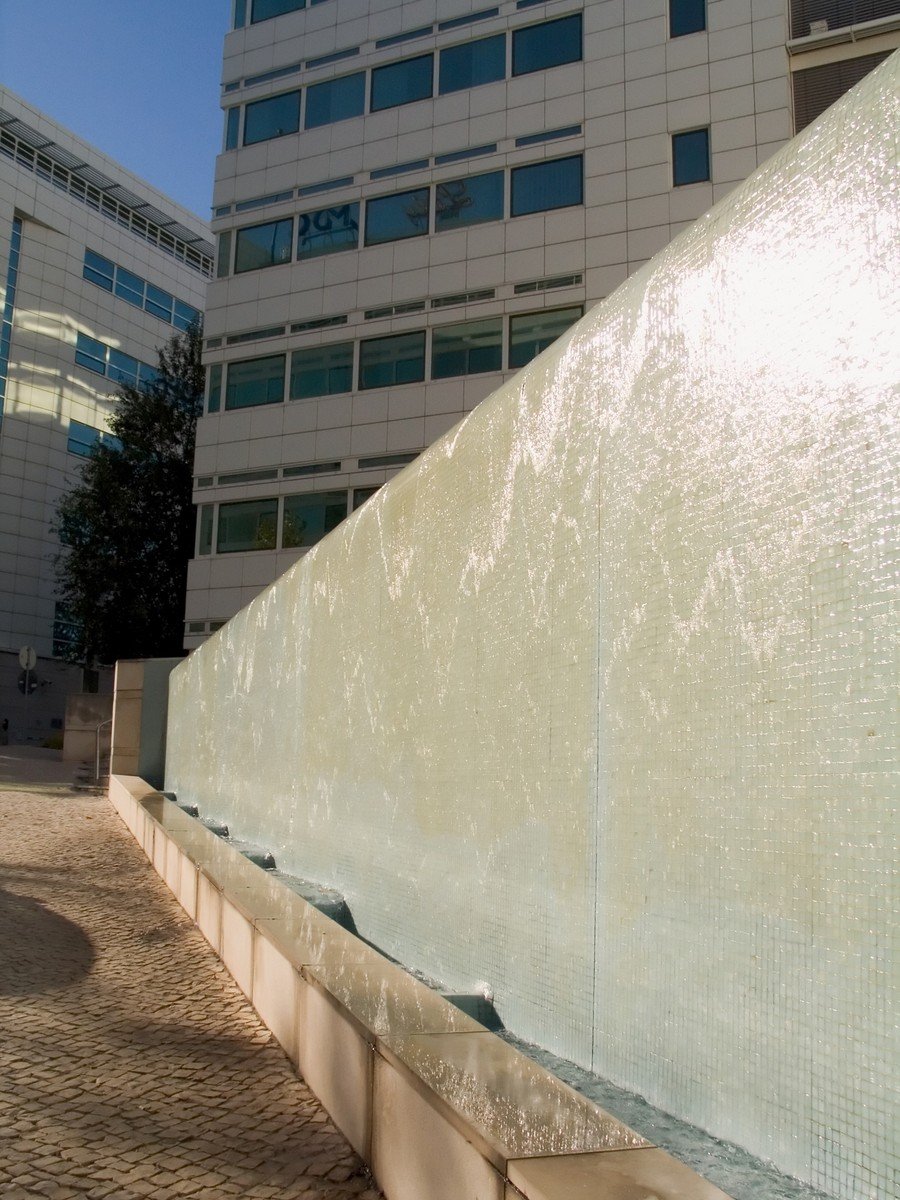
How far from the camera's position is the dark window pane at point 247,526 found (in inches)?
1139

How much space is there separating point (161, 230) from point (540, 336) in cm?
4306

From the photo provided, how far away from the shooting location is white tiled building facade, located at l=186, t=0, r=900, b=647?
80.6 ft

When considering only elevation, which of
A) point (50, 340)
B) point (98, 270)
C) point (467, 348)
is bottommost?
point (467, 348)

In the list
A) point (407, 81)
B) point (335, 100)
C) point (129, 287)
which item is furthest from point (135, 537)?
point (129, 287)

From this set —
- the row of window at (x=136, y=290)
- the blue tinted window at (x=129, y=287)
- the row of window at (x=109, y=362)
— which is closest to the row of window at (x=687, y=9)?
the row of window at (x=136, y=290)

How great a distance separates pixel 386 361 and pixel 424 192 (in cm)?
421

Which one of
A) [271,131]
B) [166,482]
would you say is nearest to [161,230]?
[166,482]

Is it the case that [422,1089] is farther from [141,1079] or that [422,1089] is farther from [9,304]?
[9,304]

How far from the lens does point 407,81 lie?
93.3ft

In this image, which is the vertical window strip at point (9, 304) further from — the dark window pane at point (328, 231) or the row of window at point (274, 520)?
the dark window pane at point (328, 231)

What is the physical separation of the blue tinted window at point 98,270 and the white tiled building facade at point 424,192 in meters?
28.0

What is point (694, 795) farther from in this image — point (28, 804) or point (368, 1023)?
point (28, 804)

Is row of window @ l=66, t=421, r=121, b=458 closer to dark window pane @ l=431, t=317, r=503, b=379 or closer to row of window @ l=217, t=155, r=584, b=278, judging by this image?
row of window @ l=217, t=155, r=584, b=278

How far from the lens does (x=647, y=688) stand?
9.89 ft
